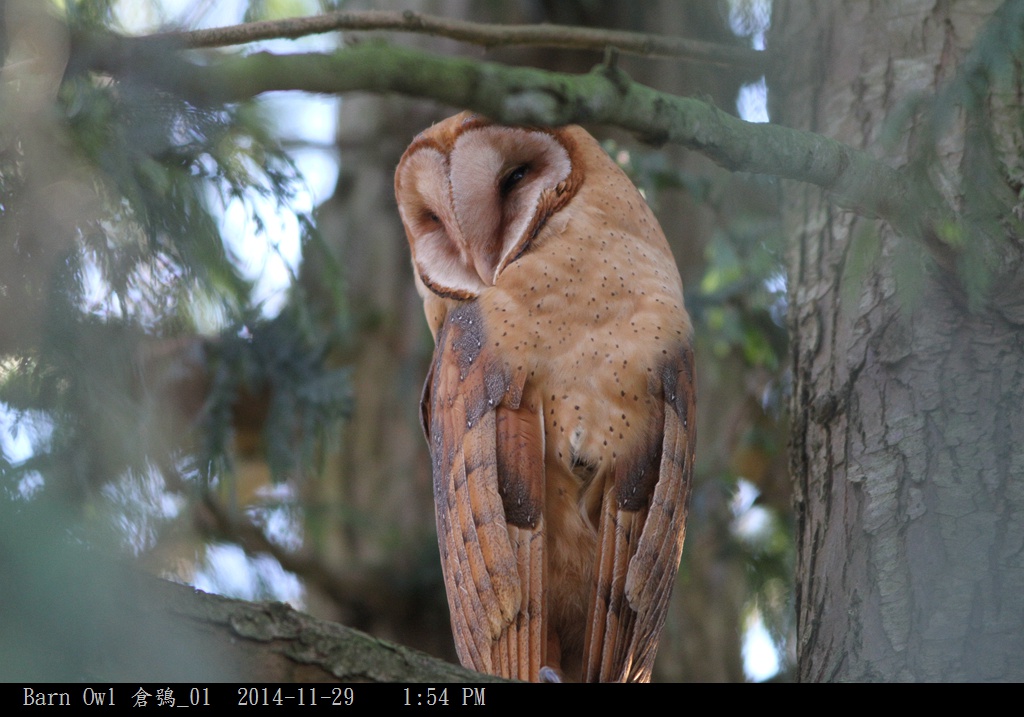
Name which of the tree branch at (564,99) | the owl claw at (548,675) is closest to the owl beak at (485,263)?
the tree branch at (564,99)

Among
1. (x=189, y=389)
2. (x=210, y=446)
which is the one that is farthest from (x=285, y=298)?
(x=210, y=446)

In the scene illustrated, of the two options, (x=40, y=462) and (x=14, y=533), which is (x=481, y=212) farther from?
(x=14, y=533)

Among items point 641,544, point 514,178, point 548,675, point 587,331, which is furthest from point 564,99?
point 548,675

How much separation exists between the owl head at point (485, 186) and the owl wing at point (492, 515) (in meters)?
0.20

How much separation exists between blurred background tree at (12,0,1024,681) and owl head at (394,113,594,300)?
1.07 feet

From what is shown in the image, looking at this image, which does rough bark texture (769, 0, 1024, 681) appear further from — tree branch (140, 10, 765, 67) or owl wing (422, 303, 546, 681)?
owl wing (422, 303, 546, 681)

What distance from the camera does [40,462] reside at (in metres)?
1.40

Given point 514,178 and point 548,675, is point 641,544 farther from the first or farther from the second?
point 514,178

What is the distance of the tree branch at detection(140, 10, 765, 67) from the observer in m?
1.64

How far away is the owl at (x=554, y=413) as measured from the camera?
2.06m

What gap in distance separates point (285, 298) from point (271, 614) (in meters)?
2.73

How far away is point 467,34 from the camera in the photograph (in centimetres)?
218
